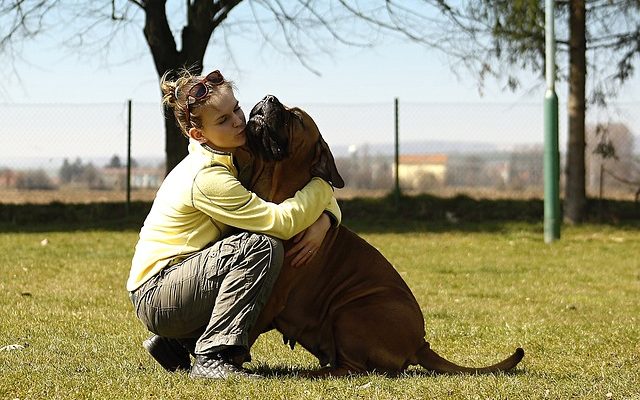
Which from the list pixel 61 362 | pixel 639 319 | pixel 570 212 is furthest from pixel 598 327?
pixel 570 212

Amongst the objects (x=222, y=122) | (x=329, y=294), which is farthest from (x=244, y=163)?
(x=329, y=294)

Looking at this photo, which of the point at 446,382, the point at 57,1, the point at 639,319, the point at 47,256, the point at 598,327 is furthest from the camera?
A: the point at 57,1

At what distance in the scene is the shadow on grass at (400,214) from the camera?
54.5 ft

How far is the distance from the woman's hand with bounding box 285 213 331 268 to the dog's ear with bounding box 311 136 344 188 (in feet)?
0.66

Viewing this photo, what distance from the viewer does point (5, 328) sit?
268 inches

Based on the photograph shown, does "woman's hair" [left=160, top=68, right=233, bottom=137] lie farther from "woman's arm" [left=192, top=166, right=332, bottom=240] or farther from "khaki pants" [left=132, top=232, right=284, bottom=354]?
"khaki pants" [left=132, top=232, right=284, bottom=354]

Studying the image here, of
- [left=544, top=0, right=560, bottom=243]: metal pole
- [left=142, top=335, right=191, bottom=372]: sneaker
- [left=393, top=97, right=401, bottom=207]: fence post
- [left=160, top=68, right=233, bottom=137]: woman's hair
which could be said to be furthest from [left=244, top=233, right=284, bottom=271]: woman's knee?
[left=393, top=97, right=401, bottom=207]: fence post

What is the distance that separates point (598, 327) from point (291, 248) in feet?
11.5

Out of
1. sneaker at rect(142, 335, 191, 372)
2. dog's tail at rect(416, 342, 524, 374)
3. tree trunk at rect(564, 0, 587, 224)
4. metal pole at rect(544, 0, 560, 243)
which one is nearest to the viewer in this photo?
dog's tail at rect(416, 342, 524, 374)

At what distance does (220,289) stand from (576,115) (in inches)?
511

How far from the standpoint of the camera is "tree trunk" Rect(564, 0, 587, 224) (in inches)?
644

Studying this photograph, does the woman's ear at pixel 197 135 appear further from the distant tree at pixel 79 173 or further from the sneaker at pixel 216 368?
the distant tree at pixel 79 173

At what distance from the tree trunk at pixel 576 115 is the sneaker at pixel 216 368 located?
12900 mm

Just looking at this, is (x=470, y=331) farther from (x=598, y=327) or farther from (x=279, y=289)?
(x=279, y=289)
